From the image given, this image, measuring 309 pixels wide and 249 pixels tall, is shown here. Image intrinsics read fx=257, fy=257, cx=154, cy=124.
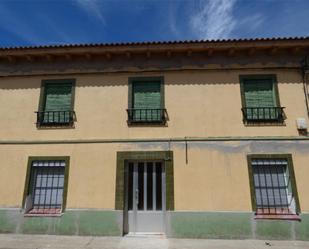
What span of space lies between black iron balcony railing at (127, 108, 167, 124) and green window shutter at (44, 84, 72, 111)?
6.59ft

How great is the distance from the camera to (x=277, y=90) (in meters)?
7.68

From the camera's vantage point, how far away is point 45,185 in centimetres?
764

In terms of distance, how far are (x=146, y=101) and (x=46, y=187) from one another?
155 inches

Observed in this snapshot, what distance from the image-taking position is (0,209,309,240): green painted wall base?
22.3 feet

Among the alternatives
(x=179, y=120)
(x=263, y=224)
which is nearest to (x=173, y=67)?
(x=179, y=120)

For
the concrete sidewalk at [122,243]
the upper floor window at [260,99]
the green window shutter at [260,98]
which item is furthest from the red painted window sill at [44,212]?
the green window shutter at [260,98]

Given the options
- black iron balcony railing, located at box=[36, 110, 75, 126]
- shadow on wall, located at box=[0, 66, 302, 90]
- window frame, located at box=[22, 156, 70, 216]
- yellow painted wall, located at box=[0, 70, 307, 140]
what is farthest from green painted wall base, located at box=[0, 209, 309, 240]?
shadow on wall, located at box=[0, 66, 302, 90]

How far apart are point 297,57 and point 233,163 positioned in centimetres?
386

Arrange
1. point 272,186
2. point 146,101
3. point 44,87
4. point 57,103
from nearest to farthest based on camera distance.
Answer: point 272,186
point 146,101
point 57,103
point 44,87

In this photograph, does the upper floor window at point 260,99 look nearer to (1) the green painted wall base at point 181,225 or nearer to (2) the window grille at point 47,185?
(1) the green painted wall base at point 181,225

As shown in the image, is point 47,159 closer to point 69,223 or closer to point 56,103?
point 56,103

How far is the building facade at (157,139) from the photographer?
7074 millimetres

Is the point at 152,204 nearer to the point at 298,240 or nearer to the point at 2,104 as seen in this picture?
the point at 298,240

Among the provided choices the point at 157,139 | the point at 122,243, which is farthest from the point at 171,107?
the point at 122,243
